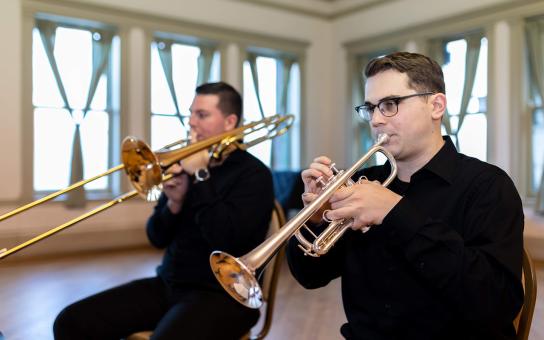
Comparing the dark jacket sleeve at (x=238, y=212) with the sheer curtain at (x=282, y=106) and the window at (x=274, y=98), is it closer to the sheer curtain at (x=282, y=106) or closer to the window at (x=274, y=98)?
the window at (x=274, y=98)

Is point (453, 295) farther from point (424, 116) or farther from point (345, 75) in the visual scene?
point (345, 75)

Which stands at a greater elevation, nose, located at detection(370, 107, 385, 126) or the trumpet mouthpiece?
nose, located at detection(370, 107, 385, 126)

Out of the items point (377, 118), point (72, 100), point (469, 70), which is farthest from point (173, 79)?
point (377, 118)

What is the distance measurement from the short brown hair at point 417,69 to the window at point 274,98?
5.60m

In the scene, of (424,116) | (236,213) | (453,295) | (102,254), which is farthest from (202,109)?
(102,254)

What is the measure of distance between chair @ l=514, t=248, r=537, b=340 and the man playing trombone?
34.4 inches

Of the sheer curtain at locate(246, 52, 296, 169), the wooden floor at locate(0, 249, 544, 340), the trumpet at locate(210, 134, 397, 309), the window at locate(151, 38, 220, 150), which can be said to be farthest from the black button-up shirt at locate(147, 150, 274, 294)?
the sheer curtain at locate(246, 52, 296, 169)

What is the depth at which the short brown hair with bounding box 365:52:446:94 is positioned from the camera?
4.66ft

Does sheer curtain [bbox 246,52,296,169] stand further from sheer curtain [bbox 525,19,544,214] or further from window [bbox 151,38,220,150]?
sheer curtain [bbox 525,19,544,214]

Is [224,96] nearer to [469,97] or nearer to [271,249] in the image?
[271,249]

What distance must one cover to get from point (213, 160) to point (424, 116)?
3.41 feet

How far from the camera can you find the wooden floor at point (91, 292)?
3203mm

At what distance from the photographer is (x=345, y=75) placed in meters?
7.39

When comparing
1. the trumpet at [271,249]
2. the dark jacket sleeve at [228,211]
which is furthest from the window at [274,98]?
the trumpet at [271,249]
